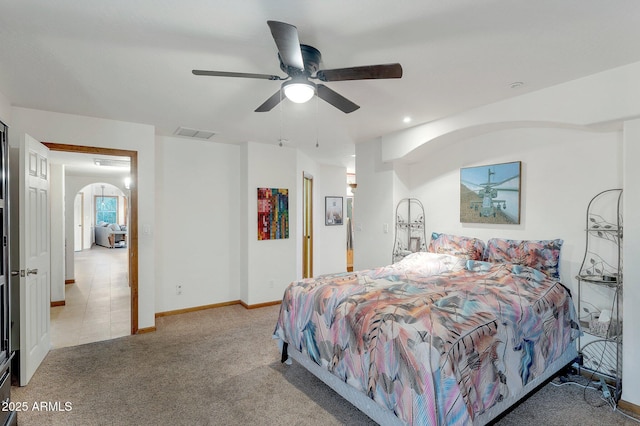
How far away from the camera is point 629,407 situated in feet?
7.83

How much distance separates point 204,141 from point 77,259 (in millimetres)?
7378

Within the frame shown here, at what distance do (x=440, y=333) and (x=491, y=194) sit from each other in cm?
231

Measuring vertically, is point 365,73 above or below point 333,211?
above

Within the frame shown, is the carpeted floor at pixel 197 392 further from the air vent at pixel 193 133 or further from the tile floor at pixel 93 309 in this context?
the air vent at pixel 193 133

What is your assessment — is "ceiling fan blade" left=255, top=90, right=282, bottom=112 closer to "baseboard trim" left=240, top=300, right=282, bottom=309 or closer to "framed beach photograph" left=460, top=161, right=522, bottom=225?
"framed beach photograph" left=460, top=161, right=522, bottom=225

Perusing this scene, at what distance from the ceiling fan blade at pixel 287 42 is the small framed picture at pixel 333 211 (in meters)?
4.85

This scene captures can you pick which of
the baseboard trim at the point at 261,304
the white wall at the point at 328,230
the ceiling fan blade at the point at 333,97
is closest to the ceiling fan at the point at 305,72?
the ceiling fan blade at the point at 333,97

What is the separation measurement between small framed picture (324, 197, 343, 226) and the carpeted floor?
345 cm

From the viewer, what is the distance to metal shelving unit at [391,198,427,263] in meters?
4.38

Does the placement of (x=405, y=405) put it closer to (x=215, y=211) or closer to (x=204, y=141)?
(x=215, y=211)

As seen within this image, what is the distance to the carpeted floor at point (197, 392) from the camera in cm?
230

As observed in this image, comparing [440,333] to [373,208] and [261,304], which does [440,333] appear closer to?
[373,208]

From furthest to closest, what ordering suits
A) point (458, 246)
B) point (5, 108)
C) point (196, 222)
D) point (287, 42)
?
point (196, 222) → point (458, 246) → point (5, 108) → point (287, 42)

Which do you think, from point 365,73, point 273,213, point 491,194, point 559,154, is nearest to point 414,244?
point 491,194
